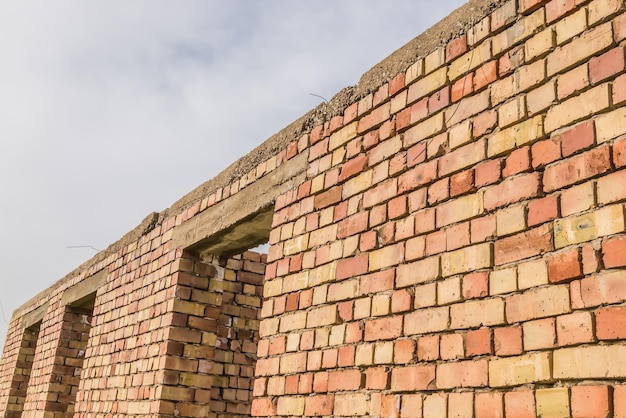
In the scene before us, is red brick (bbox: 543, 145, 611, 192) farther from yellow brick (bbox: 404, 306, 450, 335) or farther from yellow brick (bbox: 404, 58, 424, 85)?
yellow brick (bbox: 404, 58, 424, 85)

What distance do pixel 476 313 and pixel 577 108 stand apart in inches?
26.6

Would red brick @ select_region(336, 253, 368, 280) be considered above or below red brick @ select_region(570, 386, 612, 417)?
above

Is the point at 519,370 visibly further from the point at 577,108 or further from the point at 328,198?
the point at 328,198

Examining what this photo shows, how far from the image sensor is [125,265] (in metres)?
4.95

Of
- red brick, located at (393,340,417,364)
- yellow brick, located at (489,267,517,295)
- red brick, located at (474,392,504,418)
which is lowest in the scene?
red brick, located at (474,392,504,418)

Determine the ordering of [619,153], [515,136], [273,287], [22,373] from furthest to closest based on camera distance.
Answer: [22,373] → [273,287] → [515,136] → [619,153]

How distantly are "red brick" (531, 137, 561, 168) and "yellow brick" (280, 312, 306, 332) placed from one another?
125cm

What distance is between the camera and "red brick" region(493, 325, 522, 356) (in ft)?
5.89

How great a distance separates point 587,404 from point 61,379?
543 centimetres

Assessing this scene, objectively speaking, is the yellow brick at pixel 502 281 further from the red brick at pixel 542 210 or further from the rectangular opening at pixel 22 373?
the rectangular opening at pixel 22 373

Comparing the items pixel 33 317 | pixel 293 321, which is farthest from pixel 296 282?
pixel 33 317

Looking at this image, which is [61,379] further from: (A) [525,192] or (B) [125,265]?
(A) [525,192]

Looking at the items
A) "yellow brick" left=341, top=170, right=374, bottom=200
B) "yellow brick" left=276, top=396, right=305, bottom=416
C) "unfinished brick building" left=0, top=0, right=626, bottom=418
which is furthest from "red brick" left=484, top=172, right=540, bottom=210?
"yellow brick" left=276, top=396, right=305, bottom=416

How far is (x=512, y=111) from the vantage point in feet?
6.72
